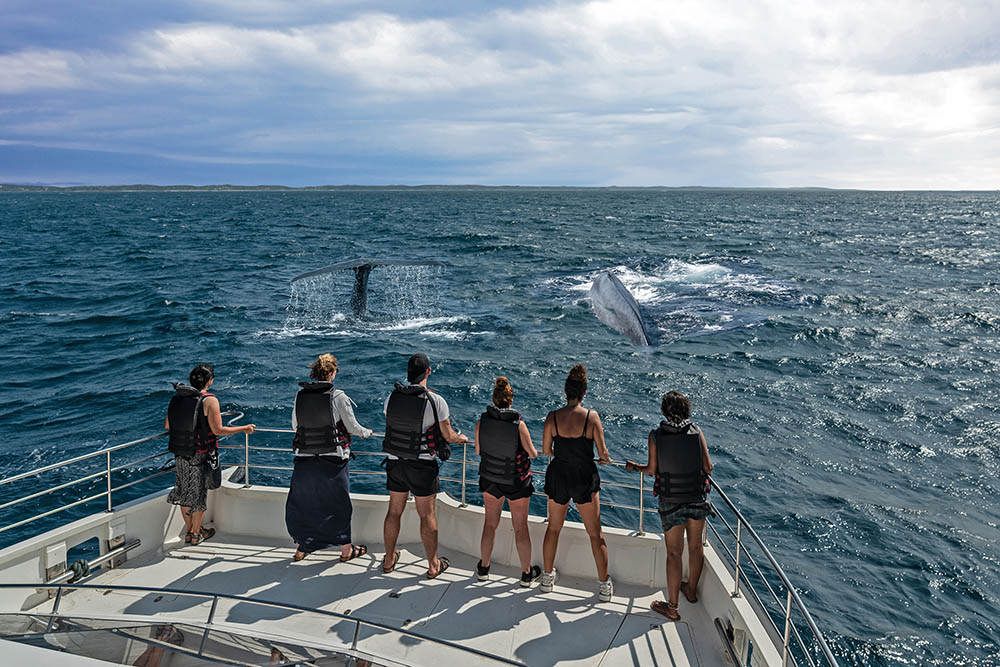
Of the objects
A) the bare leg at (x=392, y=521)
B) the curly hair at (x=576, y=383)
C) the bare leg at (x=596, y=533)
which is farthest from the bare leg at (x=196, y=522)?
the curly hair at (x=576, y=383)

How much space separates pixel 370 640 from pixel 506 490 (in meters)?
3.02

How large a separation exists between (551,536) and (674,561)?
3.96 feet

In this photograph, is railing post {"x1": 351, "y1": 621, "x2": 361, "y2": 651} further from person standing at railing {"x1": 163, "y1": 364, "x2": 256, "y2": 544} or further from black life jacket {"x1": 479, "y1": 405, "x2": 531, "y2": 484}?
person standing at railing {"x1": 163, "y1": 364, "x2": 256, "y2": 544}

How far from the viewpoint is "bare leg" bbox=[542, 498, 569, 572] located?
269 inches

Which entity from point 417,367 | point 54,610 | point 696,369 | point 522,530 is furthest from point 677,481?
point 696,369

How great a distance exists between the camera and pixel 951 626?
10.9 m

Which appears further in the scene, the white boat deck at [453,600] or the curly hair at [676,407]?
the curly hair at [676,407]

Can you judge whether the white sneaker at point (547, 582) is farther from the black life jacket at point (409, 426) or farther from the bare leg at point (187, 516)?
the bare leg at point (187, 516)

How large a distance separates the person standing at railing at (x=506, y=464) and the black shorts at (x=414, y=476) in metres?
0.52

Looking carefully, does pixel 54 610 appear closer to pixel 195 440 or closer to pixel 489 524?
pixel 195 440

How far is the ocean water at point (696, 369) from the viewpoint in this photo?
42.9 ft

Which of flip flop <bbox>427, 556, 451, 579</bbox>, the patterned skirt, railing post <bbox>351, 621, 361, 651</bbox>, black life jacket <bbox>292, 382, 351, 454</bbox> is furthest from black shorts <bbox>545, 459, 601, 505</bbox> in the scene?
the patterned skirt

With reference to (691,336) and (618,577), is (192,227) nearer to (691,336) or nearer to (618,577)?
(691,336)

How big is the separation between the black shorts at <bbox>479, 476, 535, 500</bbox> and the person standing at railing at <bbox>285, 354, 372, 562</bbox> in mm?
1336
